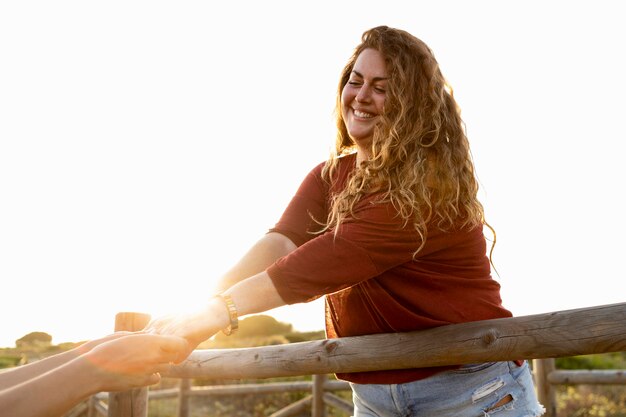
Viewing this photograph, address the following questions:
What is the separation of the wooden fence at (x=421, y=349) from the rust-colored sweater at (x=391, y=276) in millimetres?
62

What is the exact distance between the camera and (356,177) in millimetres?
2586

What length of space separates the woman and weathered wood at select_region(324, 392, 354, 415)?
15.2ft

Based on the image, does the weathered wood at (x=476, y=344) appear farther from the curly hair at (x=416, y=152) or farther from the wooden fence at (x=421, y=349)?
the curly hair at (x=416, y=152)

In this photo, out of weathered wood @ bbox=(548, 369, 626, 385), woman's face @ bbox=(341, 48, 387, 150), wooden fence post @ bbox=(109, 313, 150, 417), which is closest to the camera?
woman's face @ bbox=(341, 48, 387, 150)

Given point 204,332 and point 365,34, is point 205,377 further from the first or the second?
point 365,34

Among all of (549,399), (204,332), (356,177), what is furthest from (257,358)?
(549,399)

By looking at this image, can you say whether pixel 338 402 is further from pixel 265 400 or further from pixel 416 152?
pixel 265 400

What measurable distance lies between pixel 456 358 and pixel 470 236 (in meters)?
0.40

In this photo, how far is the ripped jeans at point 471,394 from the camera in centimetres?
230

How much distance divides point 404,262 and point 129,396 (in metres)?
1.78

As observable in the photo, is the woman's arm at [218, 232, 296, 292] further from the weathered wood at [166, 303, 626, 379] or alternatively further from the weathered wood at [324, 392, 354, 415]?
the weathered wood at [324, 392, 354, 415]

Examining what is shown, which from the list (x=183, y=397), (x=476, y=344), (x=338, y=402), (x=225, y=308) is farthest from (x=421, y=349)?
(x=183, y=397)

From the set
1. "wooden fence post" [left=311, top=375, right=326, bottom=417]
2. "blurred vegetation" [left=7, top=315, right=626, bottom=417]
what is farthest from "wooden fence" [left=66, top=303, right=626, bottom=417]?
"blurred vegetation" [left=7, top=315, right=626, bottom=417]

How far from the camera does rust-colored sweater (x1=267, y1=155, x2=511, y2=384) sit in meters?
2.27
